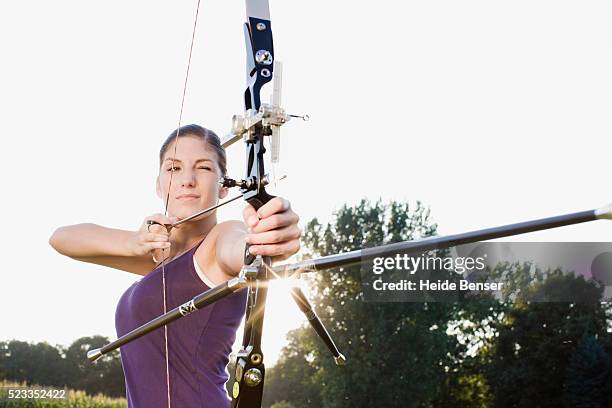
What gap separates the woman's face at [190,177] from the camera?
5.42ft

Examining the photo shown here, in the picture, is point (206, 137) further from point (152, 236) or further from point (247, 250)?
point (247, 250)

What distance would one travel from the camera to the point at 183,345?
5.04 feet

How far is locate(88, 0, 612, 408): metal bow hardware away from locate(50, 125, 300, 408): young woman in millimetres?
212

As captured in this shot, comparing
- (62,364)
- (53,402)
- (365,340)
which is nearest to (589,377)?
(365,340)

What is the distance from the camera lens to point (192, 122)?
1757 mm

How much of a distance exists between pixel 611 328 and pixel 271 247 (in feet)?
65.2

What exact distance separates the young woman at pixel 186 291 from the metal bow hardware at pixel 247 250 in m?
0.21

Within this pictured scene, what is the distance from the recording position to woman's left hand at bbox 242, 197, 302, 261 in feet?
3.22

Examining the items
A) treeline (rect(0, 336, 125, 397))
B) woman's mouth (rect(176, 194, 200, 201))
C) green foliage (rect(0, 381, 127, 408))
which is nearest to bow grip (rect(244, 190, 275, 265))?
woman's mouth (rect(176, 194, 200, 201))

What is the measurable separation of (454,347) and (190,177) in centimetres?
1849

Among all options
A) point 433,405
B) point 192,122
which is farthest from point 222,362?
point 433,405

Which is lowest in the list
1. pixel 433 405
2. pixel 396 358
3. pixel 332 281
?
pixel 433 405

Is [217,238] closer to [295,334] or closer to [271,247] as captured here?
[271,247]

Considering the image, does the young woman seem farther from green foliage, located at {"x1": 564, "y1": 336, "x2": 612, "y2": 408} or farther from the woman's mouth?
green foliage, located at {"x1": 564, "y1": 336, "x2": 612, "y2": 408}
